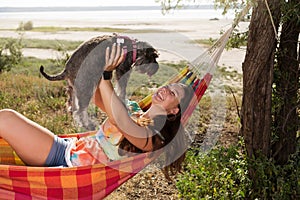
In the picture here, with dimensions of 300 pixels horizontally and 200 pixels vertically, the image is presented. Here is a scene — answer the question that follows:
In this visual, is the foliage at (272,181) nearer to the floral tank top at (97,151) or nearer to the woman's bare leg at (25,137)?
the floral tank top at (97,151)

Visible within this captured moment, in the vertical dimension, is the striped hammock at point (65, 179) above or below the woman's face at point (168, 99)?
below

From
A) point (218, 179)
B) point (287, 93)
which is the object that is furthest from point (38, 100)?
point (287, 93)

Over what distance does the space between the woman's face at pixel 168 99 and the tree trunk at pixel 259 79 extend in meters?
0.37

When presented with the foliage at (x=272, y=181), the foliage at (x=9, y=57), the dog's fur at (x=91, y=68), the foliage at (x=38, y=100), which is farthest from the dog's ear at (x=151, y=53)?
the foliage at (x=9, y=57)

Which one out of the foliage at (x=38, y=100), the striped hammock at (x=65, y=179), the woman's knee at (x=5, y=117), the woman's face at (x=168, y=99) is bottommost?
the foliage at (x=38, y=100)

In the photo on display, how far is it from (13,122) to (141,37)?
2.24 ft

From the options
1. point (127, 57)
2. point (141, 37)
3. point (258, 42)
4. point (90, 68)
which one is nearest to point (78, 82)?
point (90, 68)

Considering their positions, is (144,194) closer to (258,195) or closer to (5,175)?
(258,195)

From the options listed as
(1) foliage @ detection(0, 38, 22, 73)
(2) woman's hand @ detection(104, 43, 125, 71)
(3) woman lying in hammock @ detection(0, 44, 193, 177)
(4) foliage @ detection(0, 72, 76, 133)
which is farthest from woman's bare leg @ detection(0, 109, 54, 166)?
(1) foliage @ detection(0, 38, 22, 73)

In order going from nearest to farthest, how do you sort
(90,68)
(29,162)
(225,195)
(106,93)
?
(106,93), (90,68), (29,162), (225,195)

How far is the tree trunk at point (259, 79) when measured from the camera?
2.06m

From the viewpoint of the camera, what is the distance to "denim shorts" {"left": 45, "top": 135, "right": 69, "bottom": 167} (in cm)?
201

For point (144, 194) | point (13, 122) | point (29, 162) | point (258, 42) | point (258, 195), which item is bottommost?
point (144, 194)

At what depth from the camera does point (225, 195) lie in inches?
85.0
